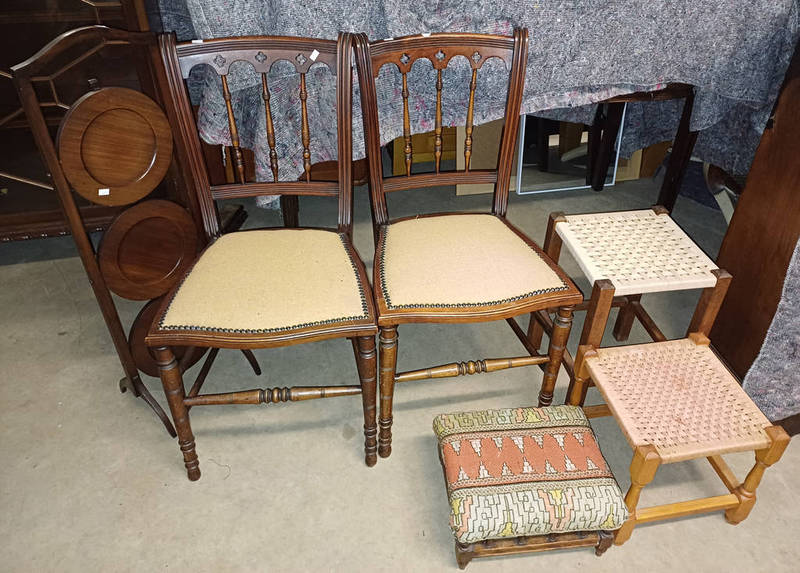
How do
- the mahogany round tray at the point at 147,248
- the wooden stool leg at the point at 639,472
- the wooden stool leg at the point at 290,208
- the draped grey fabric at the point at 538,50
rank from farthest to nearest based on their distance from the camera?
the wooden stool leg at the point at 290,208
the draped grey fabric at the point at 538,50
the mahogany round tray at the point at 147,248
the wooden stool leg at the point at 639,472

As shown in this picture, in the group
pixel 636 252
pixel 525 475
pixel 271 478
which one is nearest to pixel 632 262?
pixel 636 252

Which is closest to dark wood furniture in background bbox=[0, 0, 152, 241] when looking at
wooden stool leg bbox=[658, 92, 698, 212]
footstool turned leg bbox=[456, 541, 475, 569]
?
footstool turned leg bbox=[456, 541, 475, 569]

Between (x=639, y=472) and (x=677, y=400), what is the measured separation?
0.23 metres

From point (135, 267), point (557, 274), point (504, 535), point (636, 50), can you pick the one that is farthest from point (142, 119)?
point (636, 50)

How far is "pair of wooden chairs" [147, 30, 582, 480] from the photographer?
1.33 metres

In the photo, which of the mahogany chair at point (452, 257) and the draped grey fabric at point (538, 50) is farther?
A: the draped grey fabric at point (538, 50)

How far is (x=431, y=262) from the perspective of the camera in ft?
4.87

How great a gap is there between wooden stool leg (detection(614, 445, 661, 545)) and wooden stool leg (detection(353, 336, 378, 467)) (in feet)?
2.04

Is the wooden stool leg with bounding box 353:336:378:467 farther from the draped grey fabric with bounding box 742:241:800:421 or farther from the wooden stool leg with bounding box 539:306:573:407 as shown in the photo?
the draped grey fabric with bounding box 742:241:800:421

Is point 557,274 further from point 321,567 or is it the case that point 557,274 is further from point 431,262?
point 321,567

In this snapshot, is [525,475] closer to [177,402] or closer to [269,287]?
[269,287]

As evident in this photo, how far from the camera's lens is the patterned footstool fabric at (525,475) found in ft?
4.16

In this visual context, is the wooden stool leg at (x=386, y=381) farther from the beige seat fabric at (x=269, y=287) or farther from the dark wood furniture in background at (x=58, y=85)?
the dark wood furniture in background at (x=58, y=85)

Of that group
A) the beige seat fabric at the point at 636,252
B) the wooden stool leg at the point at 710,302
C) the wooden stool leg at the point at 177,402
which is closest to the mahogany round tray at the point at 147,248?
the wooden stool leg at the point at 177,402
